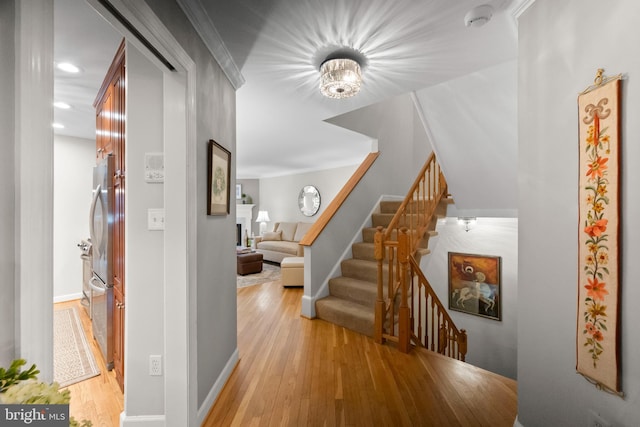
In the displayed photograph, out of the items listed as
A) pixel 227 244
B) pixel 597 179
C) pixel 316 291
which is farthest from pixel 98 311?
pixel 597 179

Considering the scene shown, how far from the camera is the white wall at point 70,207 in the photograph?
156 inches

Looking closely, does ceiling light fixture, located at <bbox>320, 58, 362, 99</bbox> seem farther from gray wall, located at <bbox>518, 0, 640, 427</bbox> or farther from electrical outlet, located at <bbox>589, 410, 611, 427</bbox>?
electrical outlet, located at <bbox>589, 410, 611, 427</bbox>

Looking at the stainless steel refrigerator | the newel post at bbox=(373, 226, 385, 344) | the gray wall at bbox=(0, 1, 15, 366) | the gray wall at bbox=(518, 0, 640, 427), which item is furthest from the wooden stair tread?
the gray wall at bbox=(0, 1, 15, 366)

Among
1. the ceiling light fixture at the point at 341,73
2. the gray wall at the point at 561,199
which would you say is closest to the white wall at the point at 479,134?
the gray wall at the point at 561,199

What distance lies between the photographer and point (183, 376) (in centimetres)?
153

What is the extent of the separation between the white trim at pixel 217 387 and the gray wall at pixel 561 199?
5.86 ft

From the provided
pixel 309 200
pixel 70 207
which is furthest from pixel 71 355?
pixel 309 200

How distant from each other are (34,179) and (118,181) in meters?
1.44

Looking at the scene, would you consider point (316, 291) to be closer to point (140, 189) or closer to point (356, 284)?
point (356, 284)

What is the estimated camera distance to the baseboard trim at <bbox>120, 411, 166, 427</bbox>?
159cm

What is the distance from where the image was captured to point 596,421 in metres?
1.13

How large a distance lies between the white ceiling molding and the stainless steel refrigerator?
1.10 meters

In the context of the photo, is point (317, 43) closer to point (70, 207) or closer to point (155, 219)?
point (155, 219)

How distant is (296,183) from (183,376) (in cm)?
677
